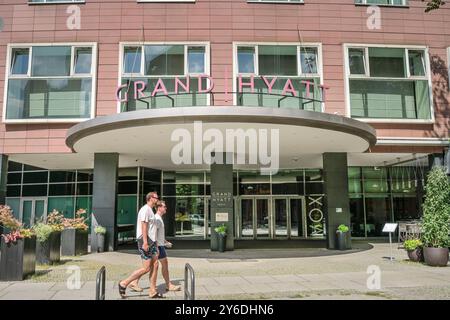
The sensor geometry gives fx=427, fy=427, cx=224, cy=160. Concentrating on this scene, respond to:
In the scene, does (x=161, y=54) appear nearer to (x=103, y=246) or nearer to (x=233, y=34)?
(x=233, y=34)

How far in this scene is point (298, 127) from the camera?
12.8 m

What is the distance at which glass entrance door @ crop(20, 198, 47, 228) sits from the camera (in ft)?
80.8

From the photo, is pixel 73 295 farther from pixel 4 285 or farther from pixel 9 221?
pixel 9 221

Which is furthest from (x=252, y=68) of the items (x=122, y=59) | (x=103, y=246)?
(x=103, y=246)

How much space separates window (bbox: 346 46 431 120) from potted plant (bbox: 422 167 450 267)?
6.06 meters

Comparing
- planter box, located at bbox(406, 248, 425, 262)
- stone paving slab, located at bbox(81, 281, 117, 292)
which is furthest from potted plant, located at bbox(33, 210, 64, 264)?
planter box, located at bbox(406, 248, 425, 262)

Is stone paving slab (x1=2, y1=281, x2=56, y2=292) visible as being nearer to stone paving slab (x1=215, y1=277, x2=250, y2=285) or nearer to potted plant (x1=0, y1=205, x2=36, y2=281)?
potted plant (x1=0, y1=205, x2=36, y2=281)

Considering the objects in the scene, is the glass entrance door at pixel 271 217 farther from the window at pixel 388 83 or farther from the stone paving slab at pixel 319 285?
the stone paving slab at pixel 319 285

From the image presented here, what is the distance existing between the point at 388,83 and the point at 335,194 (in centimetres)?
543

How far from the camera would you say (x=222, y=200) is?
52.2ft

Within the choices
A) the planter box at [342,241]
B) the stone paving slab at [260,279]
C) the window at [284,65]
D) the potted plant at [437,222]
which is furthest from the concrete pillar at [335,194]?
the stone paving slab at [260,279]

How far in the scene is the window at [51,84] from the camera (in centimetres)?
1764

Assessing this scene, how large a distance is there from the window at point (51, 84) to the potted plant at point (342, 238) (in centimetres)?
1110

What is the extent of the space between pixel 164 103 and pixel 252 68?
156 inches
